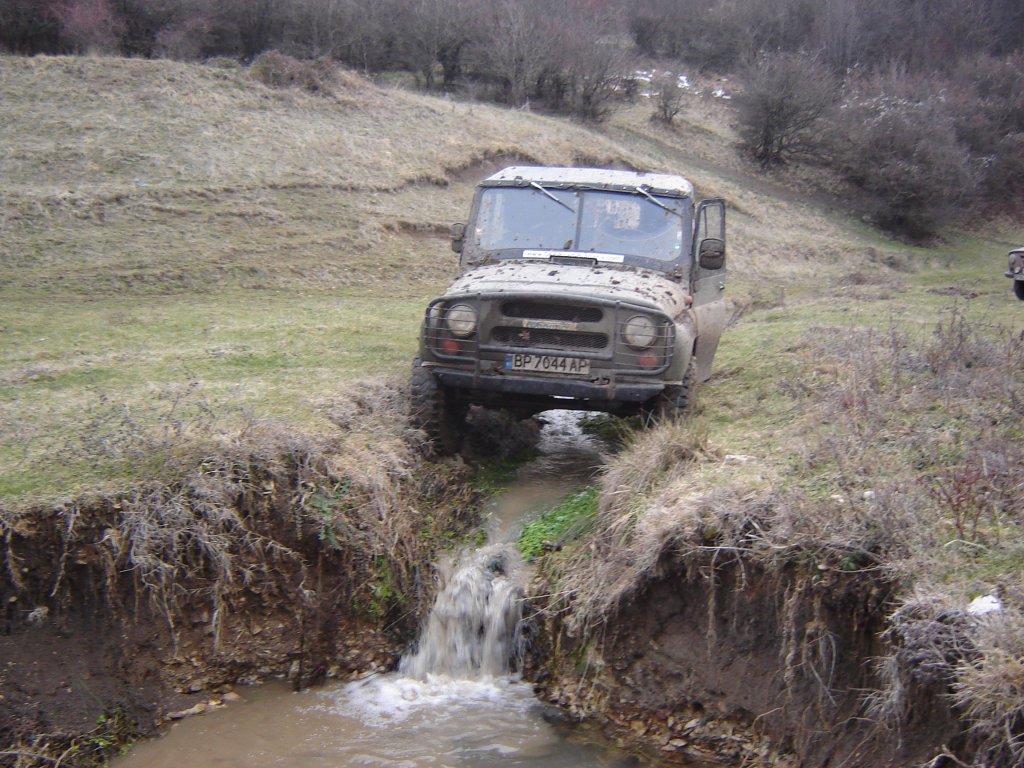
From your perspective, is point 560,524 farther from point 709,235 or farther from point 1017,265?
point 1017,265

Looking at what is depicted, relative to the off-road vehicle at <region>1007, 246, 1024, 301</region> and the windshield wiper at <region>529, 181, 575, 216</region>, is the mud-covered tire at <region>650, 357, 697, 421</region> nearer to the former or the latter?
the windshield wiper at <region>529, 181, 575, 216</region>

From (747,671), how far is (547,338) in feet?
8.63

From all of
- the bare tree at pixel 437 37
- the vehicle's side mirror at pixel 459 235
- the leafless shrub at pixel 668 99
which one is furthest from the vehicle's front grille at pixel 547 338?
the leafless shrub at pixel 668 99

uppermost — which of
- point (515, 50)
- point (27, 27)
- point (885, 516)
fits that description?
point (515, 50)

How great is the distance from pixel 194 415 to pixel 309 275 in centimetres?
843

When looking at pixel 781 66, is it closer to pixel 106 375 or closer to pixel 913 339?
pixel 913 339

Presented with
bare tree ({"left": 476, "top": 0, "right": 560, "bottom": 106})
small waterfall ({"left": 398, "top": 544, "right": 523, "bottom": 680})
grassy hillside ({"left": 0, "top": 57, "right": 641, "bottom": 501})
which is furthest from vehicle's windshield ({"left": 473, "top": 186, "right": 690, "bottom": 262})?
bare tree ({"left": 476, "top": 0, "right": 560, "bottom": 106})

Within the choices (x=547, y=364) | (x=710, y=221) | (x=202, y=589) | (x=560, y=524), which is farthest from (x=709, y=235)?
(x=202, y=589)

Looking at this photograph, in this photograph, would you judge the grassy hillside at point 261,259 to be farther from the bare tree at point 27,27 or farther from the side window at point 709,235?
the bare tree at point 27,27

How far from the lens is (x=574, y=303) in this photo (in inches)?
273

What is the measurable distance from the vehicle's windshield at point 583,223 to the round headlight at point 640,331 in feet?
4.46

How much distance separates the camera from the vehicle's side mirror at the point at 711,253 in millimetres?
8078

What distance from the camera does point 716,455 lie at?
6637mm

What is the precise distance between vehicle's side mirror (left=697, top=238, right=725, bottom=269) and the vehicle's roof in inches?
22.5
